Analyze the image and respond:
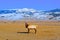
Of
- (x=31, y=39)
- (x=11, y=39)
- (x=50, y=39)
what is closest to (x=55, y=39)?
(x=50, y=39)

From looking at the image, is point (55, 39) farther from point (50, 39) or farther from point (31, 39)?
point (31, 39)

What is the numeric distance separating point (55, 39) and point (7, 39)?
13.5 ft

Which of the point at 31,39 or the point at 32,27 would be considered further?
the point at 32,27

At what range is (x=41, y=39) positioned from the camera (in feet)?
71.1

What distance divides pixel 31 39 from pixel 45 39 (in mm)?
1262

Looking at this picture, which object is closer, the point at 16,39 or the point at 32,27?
the point at 16,39

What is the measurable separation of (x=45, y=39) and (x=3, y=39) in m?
3.61

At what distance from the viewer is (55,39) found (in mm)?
21391

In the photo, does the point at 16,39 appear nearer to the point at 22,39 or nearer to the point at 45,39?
the point at 22,39

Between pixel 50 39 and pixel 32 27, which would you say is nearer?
pixel 50 39

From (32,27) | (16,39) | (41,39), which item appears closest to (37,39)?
(41,39)

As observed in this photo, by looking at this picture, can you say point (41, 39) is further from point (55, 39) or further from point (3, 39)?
point (3, 39)

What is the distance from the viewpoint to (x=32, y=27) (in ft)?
90.0

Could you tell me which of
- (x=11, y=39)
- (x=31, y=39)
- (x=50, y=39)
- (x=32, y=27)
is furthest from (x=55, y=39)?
(x=32, y=27)
